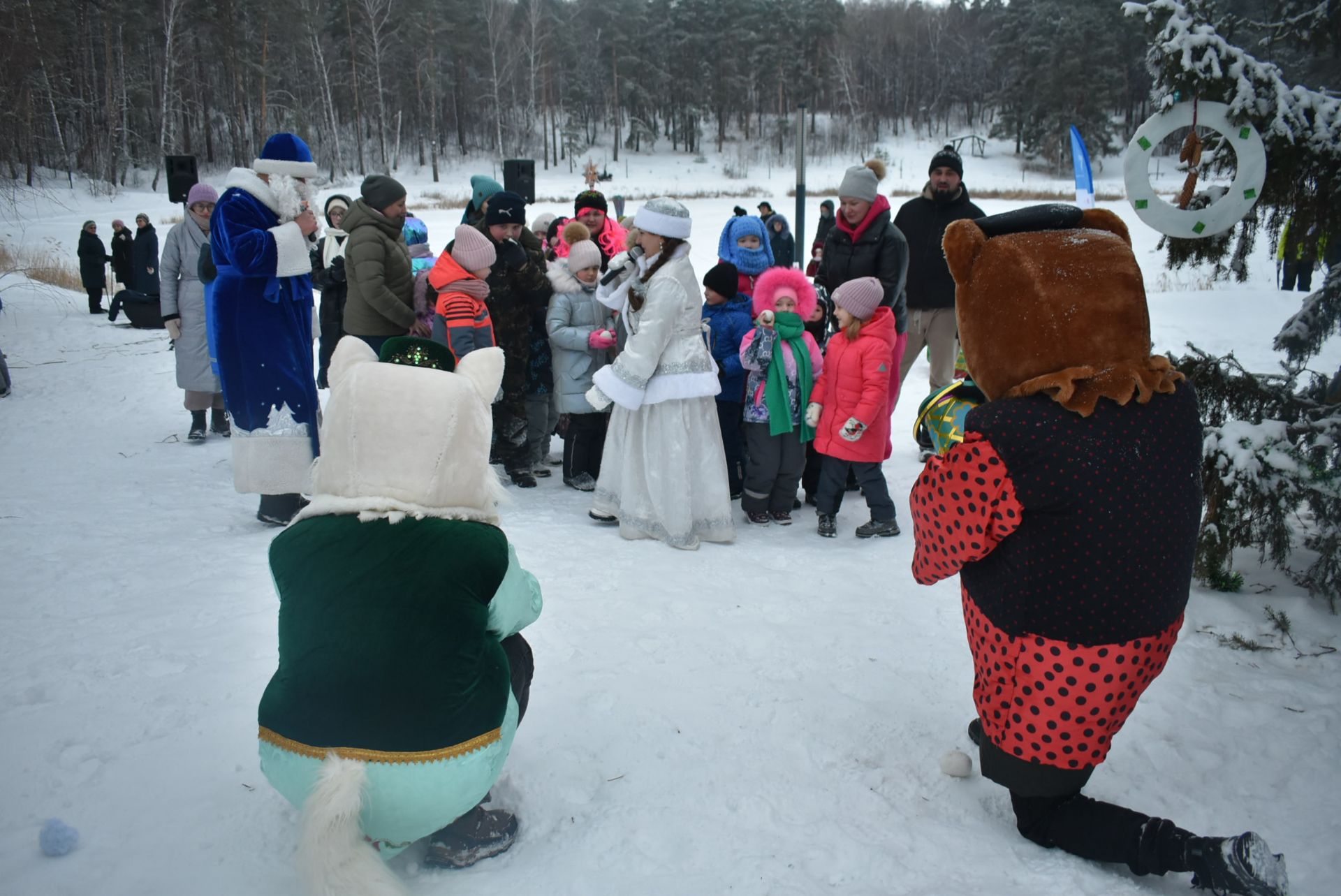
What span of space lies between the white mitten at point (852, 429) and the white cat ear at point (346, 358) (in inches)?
122

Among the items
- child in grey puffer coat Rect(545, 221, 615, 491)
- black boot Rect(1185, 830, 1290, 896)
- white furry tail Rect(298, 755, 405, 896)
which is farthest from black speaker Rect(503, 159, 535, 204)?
black boot Rect(1185, 830, 1290, 896)

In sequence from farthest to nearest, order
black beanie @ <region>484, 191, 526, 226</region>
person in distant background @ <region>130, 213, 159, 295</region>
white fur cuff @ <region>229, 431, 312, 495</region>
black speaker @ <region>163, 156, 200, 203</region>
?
person in distant background @ <region>130, 213, 159, 295</region>, black speaker @ <region>163, 156, 200, 203</region>, black beanie @ <region>484, 191, 526, 226</region>, white fur cuff @ <region>229, 431, 312, 495</region>

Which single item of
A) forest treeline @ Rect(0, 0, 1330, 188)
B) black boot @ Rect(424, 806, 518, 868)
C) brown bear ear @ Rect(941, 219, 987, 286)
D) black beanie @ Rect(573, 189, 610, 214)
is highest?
forest treeline @ Rect(0, 0, 1330, 188)

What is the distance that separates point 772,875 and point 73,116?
120 feet

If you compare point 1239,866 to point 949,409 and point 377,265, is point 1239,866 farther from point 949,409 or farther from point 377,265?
point 377,265

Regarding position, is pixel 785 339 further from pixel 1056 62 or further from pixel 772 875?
pixel 1056 62

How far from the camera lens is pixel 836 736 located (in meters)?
2.95

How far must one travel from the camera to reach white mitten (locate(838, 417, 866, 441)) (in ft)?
15.7

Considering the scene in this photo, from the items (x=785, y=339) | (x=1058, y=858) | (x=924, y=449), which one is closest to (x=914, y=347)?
(x=924, y=449)

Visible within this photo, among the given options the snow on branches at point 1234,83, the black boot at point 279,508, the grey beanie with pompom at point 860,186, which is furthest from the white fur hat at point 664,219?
the black boot at point 279,508

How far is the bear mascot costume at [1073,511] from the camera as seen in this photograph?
2.12m

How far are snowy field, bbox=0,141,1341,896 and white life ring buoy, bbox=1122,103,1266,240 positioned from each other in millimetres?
1669

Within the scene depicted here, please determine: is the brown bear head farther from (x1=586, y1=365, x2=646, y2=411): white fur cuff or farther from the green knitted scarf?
the green knitted scarf

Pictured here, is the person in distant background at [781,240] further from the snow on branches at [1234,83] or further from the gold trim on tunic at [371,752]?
the gold trim on tunic at [371,752]
